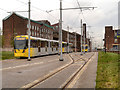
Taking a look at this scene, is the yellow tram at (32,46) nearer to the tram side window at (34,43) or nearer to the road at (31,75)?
the tram side window at (34,43)

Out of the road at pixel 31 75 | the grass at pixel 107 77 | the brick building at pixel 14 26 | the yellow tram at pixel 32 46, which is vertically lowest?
the road at pixel 31 75

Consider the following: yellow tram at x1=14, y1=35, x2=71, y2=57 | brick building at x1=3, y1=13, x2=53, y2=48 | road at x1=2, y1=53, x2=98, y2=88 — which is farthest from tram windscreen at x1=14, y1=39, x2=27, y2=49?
brick building at x1=3, y1=13, x2=53, y2=48

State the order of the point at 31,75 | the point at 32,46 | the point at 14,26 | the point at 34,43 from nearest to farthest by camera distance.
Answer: the point at 31,75 < the point at 32,46 < the point at 34,43 < the point at 14,26

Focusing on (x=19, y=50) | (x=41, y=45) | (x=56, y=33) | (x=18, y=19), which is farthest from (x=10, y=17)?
(x=19, y=50)

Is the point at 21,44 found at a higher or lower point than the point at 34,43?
lower

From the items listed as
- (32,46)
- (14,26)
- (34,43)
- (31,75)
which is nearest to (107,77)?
(31,75)

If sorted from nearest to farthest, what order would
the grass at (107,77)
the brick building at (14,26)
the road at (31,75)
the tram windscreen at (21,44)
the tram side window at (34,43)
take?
the grass at (107,77), the road at (31,75), the tram windscreen at (21,44), the tram side window at (34,43), the brick building at (14,26)

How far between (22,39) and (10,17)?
4395 centimetres

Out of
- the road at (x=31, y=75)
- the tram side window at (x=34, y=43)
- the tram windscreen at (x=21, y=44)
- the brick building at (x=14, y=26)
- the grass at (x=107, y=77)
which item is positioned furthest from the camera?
the brick building at (x=14, y=26)

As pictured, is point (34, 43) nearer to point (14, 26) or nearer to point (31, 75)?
point (31, 75)

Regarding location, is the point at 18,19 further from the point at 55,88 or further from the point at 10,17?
the point at 55,88

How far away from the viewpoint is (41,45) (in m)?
25.5

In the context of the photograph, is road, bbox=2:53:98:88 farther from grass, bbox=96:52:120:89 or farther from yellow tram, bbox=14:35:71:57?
yellow tram, bbox=14:35:71:57

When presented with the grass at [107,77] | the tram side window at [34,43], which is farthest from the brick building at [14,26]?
the grass at [107,77]
